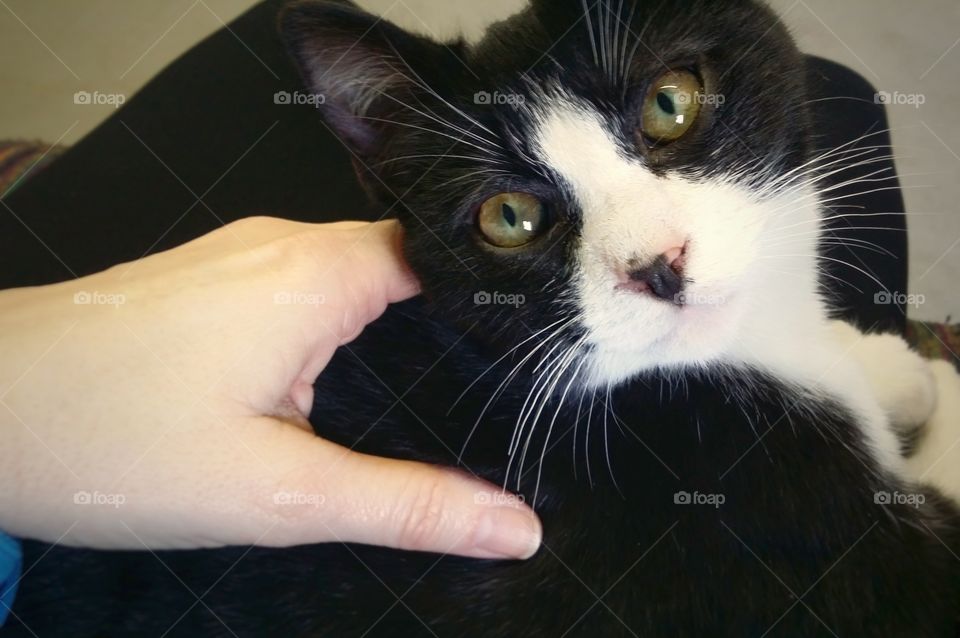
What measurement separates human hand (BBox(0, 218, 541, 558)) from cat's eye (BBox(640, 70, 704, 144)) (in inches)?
21.7

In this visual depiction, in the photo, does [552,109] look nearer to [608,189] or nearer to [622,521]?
[608,189]

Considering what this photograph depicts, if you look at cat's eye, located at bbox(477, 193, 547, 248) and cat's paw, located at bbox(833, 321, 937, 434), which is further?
cat's paw, located at bbox(833, 321, 937, 434)
